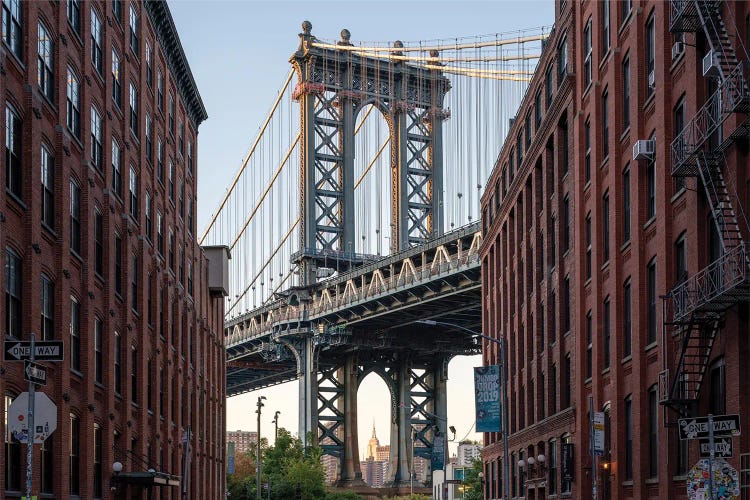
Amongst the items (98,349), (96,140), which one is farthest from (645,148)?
(98,349)

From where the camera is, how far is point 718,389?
105ft

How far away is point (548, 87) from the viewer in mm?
55844

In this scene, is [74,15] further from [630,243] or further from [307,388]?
[307,388]

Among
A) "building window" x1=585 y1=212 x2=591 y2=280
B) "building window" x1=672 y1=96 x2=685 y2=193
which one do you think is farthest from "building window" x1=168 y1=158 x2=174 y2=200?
"building window" x1=672 y1=96 x2=685 y2=193

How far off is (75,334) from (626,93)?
57.3 feet

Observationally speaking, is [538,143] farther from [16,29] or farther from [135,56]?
[16,29]

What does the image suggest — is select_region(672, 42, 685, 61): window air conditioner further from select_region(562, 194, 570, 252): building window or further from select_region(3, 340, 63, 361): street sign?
select_region(3, 340, 63, 361): street sign

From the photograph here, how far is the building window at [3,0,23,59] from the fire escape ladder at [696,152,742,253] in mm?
15942

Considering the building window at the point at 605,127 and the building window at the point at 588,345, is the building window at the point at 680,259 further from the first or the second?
the building window at the point at 588,345

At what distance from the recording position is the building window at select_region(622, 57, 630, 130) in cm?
4088

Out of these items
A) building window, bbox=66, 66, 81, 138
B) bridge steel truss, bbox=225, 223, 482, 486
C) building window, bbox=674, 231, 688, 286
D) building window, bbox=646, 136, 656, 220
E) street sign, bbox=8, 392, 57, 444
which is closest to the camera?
street sign, bbox=8, 392, 57, 444

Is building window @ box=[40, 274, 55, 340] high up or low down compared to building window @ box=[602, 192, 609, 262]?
down

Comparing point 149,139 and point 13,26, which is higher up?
point 149,139

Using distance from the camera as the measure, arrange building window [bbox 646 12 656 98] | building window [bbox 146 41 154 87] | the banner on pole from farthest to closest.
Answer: building window [bbox 146 41 154 87]
the banner on pole
building window [bbox 646 12 656 98]
